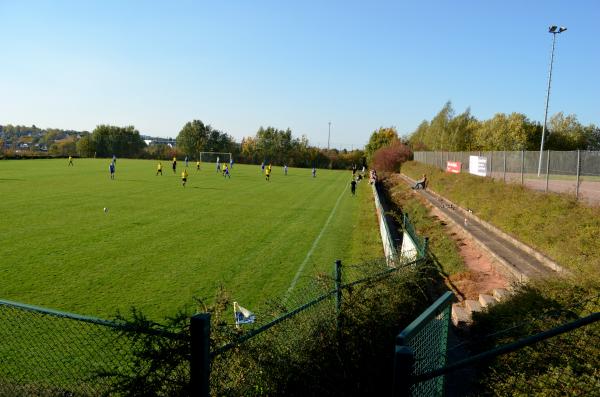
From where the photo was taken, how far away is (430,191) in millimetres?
32500

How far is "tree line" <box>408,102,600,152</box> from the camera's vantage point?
6638 cm

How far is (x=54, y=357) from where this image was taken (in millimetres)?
6988

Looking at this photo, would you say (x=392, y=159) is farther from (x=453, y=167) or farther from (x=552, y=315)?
(x=552, y=315)

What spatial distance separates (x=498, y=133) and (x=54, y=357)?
67659 mm

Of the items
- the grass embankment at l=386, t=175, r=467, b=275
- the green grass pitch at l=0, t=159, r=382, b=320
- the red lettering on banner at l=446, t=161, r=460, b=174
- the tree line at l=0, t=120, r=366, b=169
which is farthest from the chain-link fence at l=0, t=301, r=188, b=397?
the tree line at l=0, t=120, r=366, b=169

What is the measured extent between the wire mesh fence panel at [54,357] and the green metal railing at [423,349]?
11.2 feet

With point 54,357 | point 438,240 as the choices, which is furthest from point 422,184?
point 54,357

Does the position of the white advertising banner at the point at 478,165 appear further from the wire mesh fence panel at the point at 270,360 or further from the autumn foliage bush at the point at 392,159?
the autumn foliage bush at the point at 392,159

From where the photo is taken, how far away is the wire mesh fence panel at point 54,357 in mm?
5836

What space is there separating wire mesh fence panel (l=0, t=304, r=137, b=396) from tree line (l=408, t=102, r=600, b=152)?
6493cm

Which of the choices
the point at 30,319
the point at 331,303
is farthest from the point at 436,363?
the point at 30,319

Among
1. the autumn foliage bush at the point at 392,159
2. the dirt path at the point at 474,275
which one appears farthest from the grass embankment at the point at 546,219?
the autumn foliage bush at the point at 392,159

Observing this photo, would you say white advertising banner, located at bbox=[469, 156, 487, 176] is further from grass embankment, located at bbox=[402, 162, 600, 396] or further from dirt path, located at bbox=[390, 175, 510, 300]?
grass embankment, located at bbox=[402, 162, 600, 396]

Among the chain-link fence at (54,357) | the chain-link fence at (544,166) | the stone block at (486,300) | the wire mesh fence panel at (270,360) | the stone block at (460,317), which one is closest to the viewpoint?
the wire mesh fence panel at (270,360)
